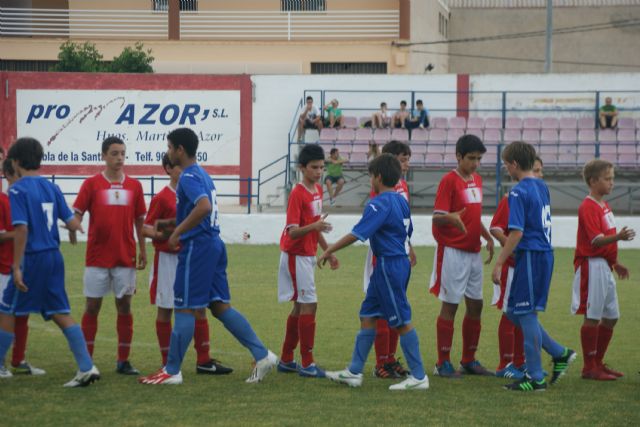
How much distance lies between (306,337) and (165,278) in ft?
4.16

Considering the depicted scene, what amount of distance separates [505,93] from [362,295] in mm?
17442

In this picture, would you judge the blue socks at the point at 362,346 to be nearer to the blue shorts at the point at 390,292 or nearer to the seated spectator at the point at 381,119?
the blue shorts at the point at 390,292

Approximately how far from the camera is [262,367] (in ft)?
27.5

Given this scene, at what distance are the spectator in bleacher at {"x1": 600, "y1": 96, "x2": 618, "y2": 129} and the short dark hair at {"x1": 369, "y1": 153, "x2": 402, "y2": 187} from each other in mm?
22070

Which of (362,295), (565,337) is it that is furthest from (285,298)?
(362,295)

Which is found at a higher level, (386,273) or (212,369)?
(386,273)

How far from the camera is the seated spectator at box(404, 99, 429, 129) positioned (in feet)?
96.9

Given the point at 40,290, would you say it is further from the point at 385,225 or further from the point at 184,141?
the point at 385,225

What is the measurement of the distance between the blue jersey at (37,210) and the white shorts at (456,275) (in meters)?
3.06

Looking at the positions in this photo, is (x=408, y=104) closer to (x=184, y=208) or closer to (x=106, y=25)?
(x=106, y=25)

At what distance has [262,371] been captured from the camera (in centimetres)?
839

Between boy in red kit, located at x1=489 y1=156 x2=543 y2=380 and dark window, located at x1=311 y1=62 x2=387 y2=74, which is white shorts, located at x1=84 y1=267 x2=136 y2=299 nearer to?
boy in red kit, located at x1=489 y1=156 x2=543 y2=380

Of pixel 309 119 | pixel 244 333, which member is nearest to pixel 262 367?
pixel 244 333

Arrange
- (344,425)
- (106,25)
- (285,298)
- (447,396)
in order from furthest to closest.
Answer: (106,25), (285,298), (447,396), (344,425)
